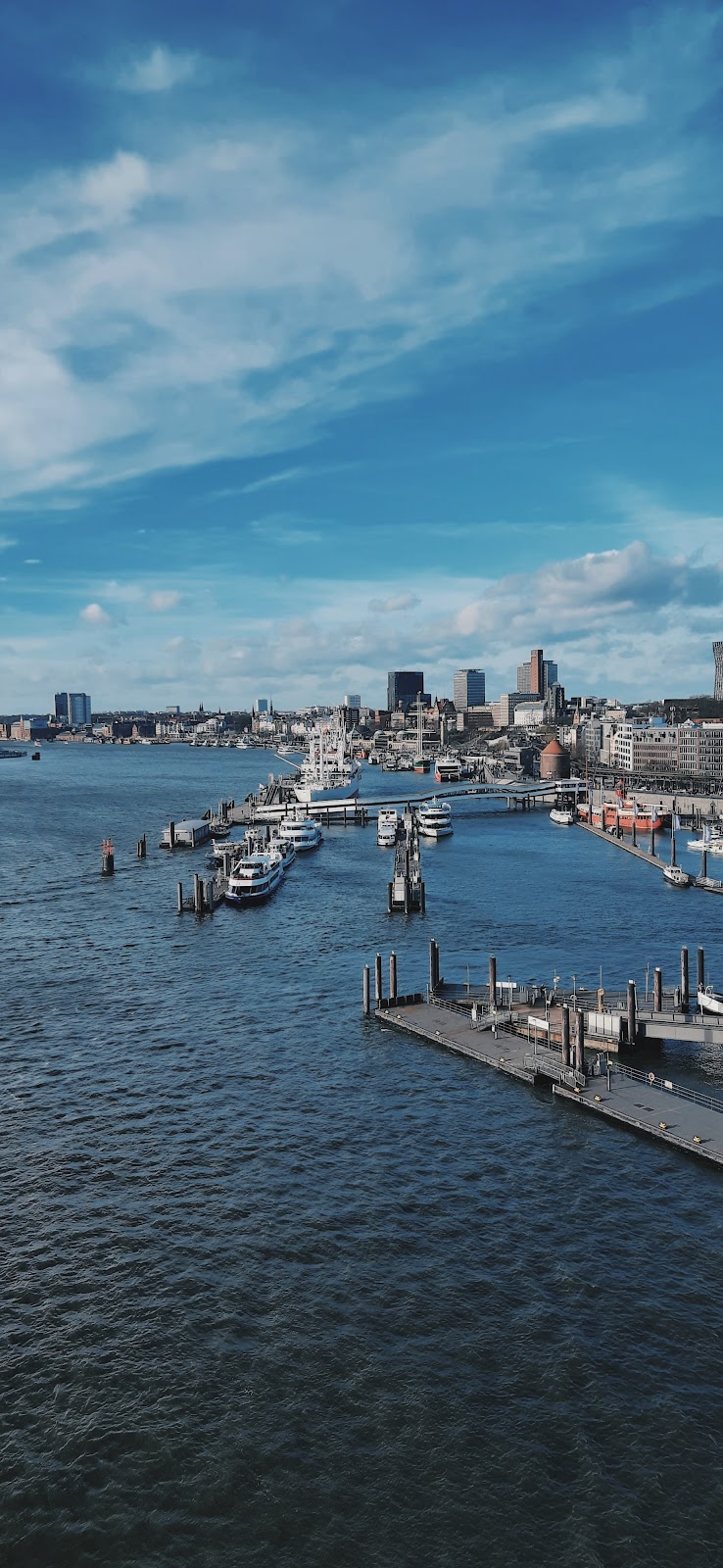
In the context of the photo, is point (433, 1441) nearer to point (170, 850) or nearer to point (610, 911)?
point (610, 911)

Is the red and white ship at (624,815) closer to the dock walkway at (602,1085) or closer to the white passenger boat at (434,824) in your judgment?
the white passenger boat at (434,824)

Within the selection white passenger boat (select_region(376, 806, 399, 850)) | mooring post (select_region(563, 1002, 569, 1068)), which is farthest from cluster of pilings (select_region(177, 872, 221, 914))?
mooring post (select_region(563, 1002, 569, 1068))

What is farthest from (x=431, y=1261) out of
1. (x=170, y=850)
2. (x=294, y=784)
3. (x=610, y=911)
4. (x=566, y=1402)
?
(x=294, y=784)

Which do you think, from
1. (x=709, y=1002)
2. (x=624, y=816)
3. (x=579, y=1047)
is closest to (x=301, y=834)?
(x=624, y=816)

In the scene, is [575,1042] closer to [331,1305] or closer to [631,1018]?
[631,1018]

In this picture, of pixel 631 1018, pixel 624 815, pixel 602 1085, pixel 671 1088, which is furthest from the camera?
pixel 624 815

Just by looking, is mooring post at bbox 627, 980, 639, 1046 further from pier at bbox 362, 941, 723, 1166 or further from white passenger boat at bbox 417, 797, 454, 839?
white passenger boat at bbox 417, 797, 454, 839
